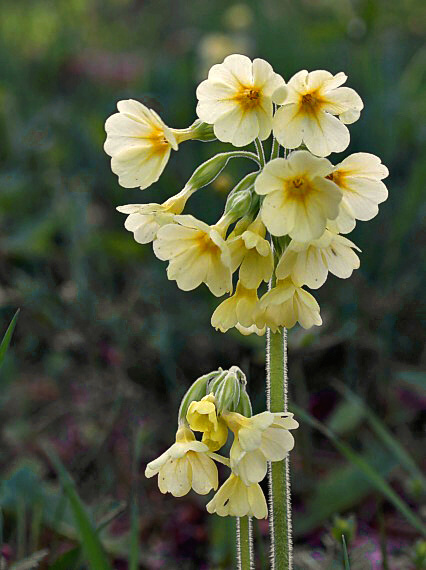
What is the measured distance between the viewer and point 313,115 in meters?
1.21

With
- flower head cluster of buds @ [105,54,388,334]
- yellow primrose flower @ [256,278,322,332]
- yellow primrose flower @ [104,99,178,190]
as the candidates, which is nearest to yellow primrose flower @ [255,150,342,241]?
flower head cluster of buds @ [105,54,388,334]

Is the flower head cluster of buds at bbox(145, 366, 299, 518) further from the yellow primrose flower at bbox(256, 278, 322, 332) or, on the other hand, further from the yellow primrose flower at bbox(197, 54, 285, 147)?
the yellow primrose flower at bbox(197, 54, 285, 147)

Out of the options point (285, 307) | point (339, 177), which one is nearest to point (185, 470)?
point (285, 307)

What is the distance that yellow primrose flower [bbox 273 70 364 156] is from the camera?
3.97 ft

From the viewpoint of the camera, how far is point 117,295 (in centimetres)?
330

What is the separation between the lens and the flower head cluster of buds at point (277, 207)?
3.84 ft

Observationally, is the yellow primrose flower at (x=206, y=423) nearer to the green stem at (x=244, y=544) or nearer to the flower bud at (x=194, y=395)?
the flower bud at (x=194, y=395)

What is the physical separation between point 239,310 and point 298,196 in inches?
7.5

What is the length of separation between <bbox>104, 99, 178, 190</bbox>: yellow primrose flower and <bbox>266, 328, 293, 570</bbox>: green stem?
1.03ft

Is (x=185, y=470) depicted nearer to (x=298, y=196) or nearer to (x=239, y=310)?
(x=239, y=310)

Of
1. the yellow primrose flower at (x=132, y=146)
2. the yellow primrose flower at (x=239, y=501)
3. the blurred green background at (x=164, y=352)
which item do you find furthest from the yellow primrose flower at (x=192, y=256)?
the blurred green background at (x=164, y=352)

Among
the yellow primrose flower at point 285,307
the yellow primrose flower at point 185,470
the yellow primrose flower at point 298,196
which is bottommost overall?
the yellow primrose flower at point 185,470

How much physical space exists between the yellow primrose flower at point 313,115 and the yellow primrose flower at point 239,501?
1.64 feet

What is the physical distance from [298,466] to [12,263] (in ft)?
5.06
